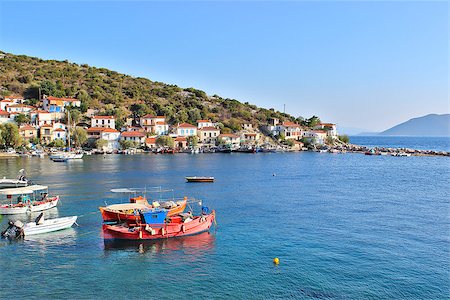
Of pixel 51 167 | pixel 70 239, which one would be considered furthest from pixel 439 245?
pixel 51 167

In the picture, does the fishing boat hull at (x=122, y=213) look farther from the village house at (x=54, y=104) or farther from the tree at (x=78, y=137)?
the village house at (x=54, y=104)

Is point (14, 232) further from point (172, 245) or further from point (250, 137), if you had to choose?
point (250, 137)

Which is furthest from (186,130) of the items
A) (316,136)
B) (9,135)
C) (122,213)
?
(122,213)

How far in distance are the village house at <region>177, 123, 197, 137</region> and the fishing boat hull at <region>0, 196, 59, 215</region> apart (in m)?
70.2

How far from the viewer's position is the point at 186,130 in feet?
333

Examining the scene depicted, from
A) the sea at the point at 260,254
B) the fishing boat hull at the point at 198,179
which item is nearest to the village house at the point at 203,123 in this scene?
the fishing boat hull at the point at 198,179

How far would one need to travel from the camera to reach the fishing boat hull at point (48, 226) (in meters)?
23.5

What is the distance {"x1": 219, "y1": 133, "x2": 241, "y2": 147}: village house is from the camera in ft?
336

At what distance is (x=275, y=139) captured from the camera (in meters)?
111

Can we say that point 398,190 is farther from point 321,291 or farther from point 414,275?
point 321,291

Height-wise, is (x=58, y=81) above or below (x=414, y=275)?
above

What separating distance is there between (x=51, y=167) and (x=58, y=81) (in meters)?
68.0

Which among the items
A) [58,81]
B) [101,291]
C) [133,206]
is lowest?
[101,291]

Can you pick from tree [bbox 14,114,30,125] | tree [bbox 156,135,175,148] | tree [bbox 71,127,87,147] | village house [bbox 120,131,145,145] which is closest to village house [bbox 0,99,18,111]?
tree [bbox 14,114,30,125]
